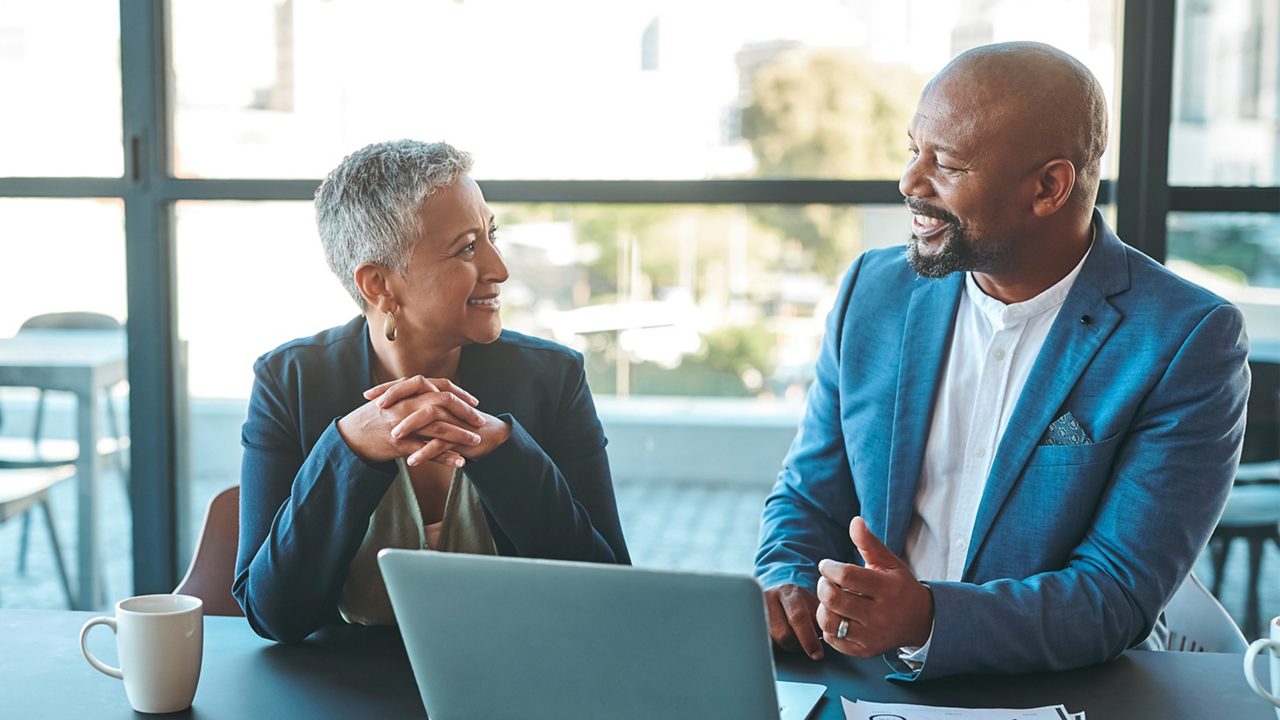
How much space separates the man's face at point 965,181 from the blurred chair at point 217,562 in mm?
1192

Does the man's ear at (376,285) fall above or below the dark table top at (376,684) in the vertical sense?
above

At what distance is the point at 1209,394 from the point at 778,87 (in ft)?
4.36

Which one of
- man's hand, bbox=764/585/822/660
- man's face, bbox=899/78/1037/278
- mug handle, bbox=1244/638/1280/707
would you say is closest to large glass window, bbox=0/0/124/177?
man's face, bbox=899/78/1037/278

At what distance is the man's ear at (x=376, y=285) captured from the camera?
1851 millimetres

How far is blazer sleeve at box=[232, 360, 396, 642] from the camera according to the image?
1.53 m

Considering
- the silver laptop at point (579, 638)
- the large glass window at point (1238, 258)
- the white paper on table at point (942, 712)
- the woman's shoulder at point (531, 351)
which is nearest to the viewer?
the silver laptop at point (579, 638)

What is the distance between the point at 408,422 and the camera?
5.14 feet

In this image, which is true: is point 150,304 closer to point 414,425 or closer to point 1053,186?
point 414,425

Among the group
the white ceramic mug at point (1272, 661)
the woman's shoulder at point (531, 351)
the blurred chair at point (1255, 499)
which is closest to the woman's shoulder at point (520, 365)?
the woman's shoulder at point (531, 351)

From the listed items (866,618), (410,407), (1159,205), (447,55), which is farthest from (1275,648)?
(447,55)

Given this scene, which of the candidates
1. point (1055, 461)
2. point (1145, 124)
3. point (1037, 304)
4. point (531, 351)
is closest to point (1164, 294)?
point (1037, 304)

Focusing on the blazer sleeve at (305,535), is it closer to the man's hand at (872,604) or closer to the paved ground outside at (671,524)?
the man's hand at (872,604)

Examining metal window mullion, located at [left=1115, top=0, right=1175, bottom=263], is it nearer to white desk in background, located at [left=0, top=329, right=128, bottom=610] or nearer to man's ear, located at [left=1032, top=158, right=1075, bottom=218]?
man's ear, located at [left=1032, top=158, right=1075, bottom=218]

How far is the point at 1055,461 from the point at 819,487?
15.9 inches
